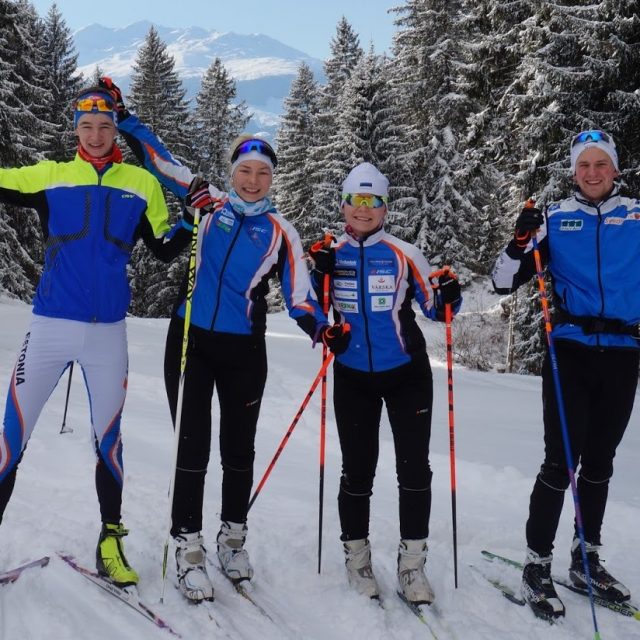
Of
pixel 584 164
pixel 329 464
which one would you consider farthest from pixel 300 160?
pixel 584 164

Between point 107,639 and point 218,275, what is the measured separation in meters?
1.92

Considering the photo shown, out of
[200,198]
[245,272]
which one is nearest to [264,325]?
[245,272]

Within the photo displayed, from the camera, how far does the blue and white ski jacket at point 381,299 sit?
11.8 ft

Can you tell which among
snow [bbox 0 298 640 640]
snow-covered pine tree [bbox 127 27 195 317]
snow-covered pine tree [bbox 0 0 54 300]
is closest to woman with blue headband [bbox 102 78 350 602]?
snow [bbox 0 298 640 640]

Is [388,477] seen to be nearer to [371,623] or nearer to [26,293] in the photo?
[371,623]

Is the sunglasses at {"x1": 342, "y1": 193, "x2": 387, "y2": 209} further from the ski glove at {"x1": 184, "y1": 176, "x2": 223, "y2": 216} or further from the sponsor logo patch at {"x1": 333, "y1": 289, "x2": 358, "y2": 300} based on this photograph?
the ski glove at {"x1": 184, "y1": 176, "x2": 223, "y2": 216}

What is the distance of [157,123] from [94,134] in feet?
91.5

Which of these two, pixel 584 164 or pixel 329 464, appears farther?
pixel 329 464

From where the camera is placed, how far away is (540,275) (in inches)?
144

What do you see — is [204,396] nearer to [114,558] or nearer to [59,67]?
[114,558]

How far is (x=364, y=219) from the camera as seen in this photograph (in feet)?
12.0

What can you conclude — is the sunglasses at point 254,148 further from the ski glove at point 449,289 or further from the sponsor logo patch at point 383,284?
the ski glove at point 449,289

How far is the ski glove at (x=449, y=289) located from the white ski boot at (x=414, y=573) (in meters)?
1.47

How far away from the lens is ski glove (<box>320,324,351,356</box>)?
3510 mm
